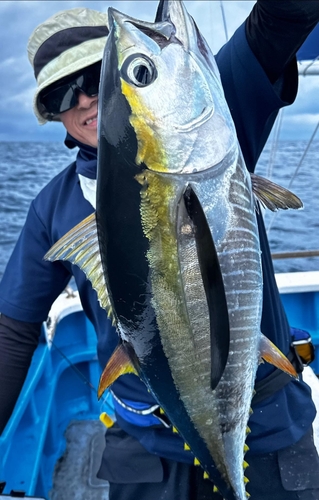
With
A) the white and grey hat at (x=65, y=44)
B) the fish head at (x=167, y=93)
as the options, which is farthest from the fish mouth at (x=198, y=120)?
the white and grey hat at (x=65, y=44)

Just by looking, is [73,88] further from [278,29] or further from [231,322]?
[231,322]

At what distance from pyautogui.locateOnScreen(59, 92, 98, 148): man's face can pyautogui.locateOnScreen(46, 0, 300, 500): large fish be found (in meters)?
0.75

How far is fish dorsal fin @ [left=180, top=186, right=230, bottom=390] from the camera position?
958mm

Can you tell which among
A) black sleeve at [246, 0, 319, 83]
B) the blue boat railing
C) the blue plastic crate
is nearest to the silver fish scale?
black sleeve at [246, 0, 319, 83]

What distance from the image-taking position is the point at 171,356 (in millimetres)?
1141

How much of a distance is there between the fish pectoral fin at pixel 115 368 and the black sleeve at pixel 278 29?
2.93ft

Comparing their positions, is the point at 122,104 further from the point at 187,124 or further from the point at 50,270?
the point at 50,270

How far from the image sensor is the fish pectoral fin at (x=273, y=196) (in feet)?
3.57

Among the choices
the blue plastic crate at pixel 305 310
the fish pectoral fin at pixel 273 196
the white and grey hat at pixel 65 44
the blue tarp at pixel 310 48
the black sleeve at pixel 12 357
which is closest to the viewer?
the fish pectoral fin at pixel 273 196

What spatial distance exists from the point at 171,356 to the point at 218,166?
0.50m

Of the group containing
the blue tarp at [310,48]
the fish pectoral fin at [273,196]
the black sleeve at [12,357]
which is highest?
the fish pectoral fin at [273,196]

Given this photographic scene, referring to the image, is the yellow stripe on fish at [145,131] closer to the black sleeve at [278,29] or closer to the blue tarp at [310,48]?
the black sleeve at [278,29]

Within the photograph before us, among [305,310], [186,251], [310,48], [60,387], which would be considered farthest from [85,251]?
[310,48]

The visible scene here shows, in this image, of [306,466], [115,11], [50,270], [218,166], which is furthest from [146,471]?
[115,11]
